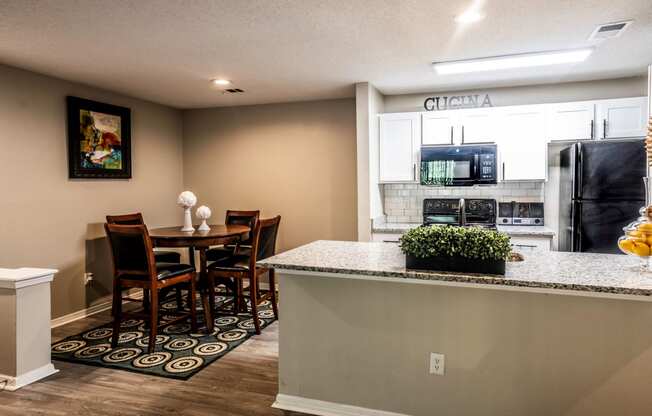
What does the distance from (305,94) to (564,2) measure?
290 centimetres

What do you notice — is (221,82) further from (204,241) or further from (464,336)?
(464,336)

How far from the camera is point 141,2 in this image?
2.51 metres

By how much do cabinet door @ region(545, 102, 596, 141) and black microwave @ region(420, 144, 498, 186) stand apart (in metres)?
0.56

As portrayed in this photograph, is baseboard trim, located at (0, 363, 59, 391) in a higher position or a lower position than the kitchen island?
lower

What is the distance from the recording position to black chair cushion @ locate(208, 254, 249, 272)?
13.0ft

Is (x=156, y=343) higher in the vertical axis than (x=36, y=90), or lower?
lower

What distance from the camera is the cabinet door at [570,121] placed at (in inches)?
165

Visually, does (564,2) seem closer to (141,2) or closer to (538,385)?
(538,385)

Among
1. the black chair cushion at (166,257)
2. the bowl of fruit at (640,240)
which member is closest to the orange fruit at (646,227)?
the bowl of fruit at (640,240)

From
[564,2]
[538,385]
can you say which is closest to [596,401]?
[538,385]

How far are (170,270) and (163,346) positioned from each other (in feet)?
1.95

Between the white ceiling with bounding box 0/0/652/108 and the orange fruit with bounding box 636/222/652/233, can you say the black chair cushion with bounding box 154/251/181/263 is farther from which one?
the orange fruit with bounding box 636/222/652/233

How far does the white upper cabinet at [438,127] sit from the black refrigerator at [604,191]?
114 centimetres

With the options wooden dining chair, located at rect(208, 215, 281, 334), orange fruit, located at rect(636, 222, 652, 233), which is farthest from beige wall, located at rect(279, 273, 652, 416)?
wooden dining chair, located at rect(208, 215, 281, 334)
